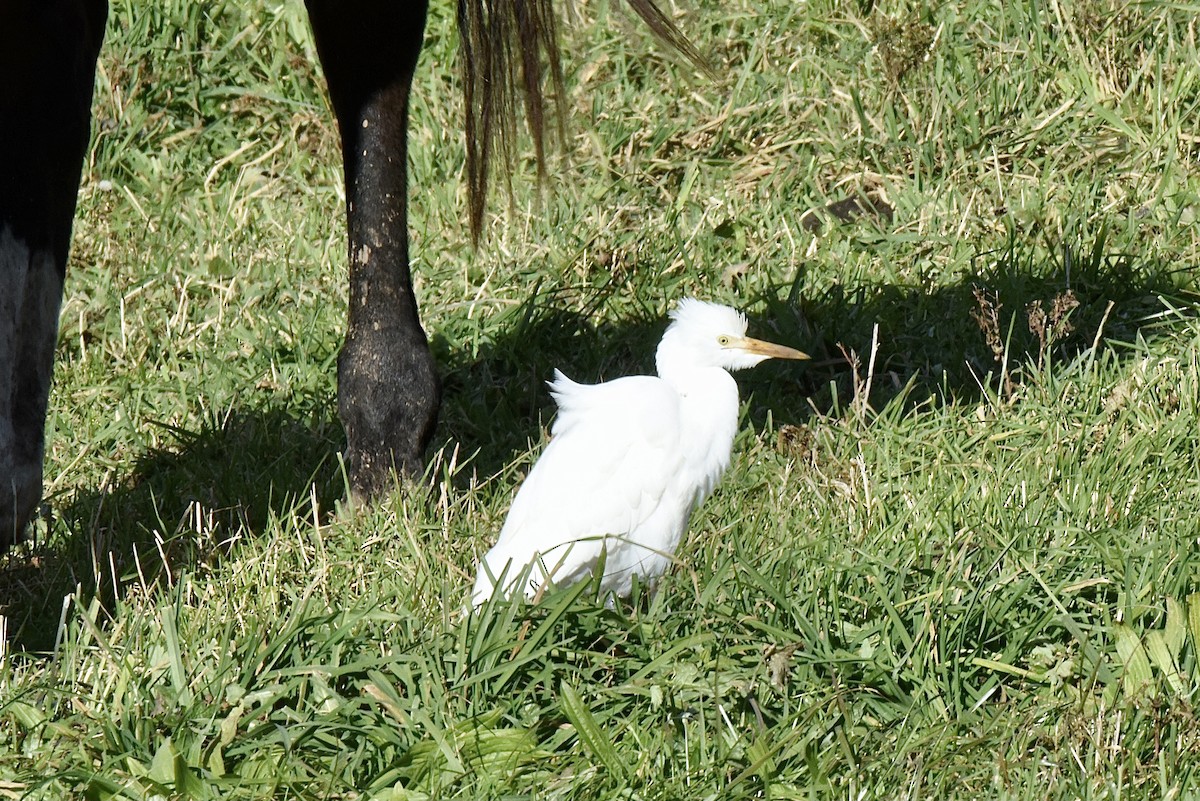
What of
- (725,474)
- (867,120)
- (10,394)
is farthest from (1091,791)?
(867,120)

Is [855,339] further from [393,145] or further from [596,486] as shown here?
[393,145]

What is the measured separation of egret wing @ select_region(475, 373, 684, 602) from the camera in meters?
2.93

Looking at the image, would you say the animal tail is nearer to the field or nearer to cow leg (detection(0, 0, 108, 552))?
the field

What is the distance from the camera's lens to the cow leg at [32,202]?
226cm

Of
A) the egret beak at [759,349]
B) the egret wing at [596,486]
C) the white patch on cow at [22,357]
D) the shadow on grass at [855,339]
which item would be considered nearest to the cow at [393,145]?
the shadow on grass at [855,339]

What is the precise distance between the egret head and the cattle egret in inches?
2.9

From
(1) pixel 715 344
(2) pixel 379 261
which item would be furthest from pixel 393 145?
(1) pixel 715 344

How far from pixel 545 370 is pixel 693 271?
0.62 meters

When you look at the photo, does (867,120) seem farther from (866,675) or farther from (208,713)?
(208,713)

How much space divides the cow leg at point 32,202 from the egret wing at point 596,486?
92 cm

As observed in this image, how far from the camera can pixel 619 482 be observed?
2.98 m

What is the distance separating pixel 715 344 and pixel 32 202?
145 cm

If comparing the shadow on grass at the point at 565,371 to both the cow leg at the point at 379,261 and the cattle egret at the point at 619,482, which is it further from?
the cattle egret at the point at 619,482

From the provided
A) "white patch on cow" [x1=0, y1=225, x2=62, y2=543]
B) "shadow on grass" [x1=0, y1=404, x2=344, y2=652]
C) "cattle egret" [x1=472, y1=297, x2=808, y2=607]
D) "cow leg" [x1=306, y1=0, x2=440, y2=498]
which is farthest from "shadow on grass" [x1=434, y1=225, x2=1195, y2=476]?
"white patch on cow" [x1=0, y1=225, x2=62, y2=543]
